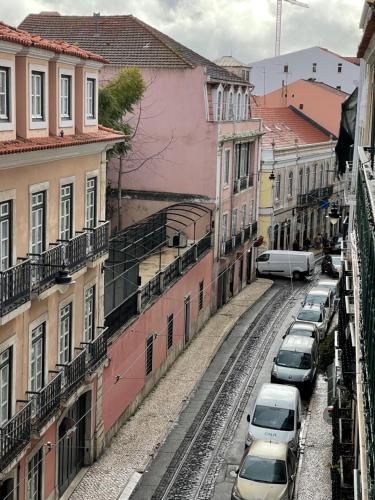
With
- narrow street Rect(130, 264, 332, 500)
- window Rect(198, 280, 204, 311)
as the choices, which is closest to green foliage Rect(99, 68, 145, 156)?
window Rect(198, 280, 204, 311)

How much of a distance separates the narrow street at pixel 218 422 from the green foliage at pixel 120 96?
Answer: 389 inches

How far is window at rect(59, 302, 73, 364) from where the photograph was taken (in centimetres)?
2033

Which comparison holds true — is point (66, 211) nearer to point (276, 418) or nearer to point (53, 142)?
point (53, 142)

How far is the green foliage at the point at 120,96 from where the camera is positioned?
113ft

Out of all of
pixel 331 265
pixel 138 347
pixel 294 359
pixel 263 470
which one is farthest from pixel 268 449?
pixel 331 265

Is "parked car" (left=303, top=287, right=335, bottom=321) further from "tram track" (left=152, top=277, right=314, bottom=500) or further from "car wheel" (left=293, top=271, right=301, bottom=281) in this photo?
"car wheel" (left=293, top=271, right=301, bottom=281)

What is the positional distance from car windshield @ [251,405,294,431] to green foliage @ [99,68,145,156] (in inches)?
563

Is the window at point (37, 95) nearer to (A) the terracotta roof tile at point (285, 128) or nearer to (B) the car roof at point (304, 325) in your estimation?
(B) the car roof at point (304, 325)

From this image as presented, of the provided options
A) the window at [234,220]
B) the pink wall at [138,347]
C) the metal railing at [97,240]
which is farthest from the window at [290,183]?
the metal railing at [97,240]

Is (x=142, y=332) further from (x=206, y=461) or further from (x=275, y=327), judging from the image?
(x=275, y=327)

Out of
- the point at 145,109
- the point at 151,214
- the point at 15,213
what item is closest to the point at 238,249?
the point at 151,214

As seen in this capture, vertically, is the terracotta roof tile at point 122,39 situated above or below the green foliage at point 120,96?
above

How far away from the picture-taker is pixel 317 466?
23.5m

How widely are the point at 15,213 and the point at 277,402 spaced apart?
11401mm
